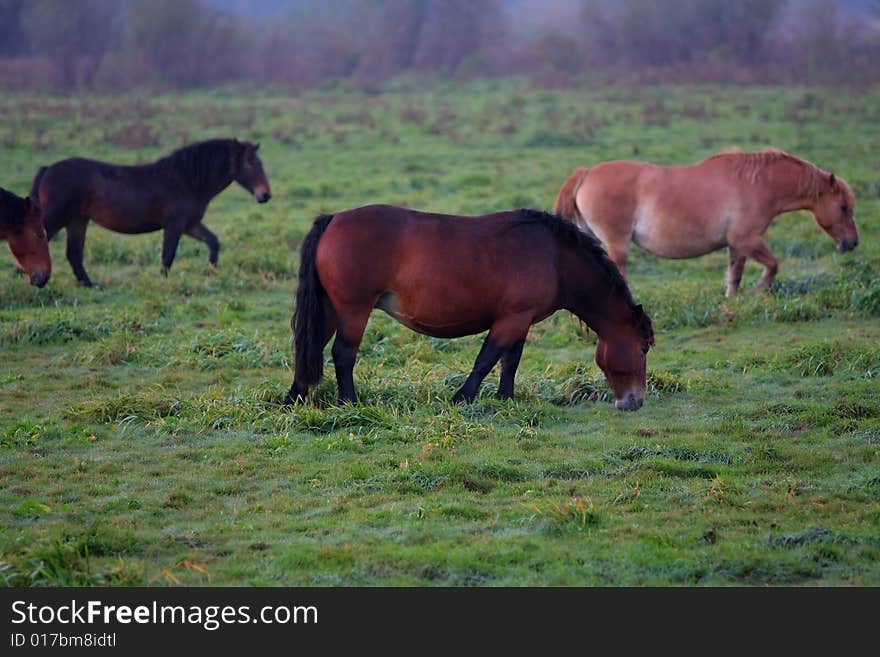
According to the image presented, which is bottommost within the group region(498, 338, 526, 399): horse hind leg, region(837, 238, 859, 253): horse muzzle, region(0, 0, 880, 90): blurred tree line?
region(498, 338, 526, 399): horse hind leg

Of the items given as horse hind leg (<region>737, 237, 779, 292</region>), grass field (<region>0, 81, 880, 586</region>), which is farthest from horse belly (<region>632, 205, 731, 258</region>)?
grass field (<region>0, 81, 880, 586</region>)

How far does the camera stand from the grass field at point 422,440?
5.12 meters

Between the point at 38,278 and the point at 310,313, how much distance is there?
441 centimetres

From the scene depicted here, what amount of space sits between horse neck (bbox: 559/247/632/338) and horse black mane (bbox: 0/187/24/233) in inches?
215

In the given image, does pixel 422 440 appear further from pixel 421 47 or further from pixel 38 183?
pixel 421 47

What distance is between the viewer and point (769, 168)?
11156 mm

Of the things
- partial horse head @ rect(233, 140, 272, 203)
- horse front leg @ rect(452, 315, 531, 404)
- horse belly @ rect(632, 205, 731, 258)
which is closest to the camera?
horse front leg @ rect(452, 315, 531, 404)

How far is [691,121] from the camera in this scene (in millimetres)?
25922

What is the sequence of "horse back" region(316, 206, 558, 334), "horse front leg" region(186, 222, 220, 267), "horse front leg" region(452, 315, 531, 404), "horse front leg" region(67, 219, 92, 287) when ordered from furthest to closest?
"horse front leg" region(186, 222, 220, 267) → "horse front leg" region(67, 219, 92, 287) → "horse front leg" region(452, 315, 531, 404) → "horse back" region(316, 206, 558, 334)

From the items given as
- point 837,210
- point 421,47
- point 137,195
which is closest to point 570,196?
point 837,210

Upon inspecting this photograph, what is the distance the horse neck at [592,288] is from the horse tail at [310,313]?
1.73 m

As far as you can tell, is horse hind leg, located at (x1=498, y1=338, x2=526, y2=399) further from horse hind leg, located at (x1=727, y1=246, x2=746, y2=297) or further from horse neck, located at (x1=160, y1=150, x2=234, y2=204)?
horse neck, located at (x1=160, y1=150, x2=234, y2=204)

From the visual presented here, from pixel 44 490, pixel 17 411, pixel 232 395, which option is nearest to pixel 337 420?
pixel 232 395

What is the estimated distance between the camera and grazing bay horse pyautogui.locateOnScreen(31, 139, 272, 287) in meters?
12.1
